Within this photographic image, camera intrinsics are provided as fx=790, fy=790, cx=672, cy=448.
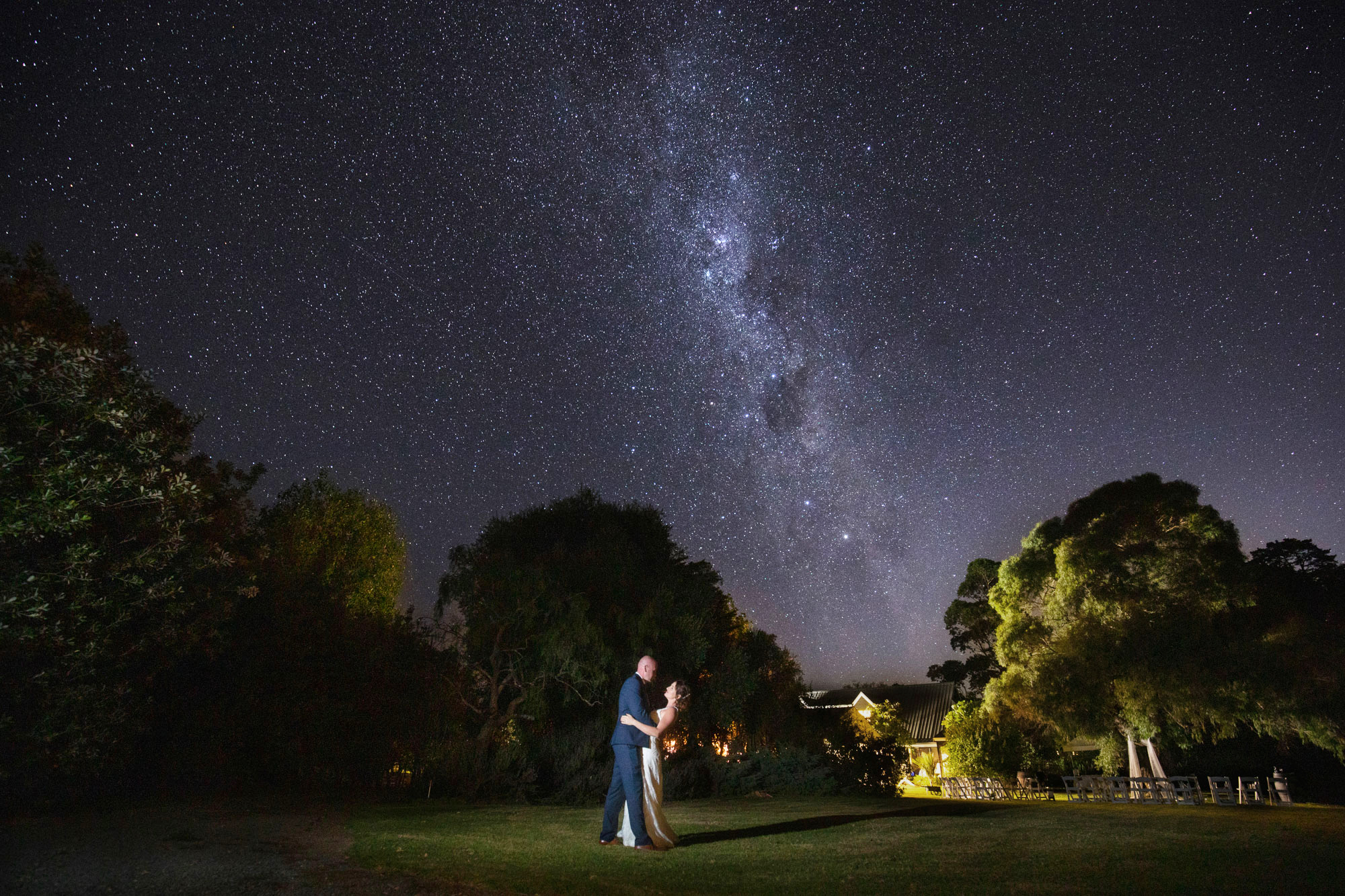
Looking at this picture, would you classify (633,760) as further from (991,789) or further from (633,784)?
(991,789)

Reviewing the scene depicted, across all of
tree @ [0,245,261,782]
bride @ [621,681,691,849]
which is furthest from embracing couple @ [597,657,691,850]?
tree @ [0,245,261,782]

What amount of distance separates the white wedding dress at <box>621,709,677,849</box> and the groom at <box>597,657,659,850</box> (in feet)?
0.16

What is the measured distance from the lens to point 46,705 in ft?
37.9

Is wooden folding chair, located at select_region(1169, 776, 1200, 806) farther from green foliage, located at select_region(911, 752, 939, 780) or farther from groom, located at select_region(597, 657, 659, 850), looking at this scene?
green foliage, located at select_region(911, 752, 939, 780)

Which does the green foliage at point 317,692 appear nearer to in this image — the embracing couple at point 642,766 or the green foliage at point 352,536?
the embracing couple at point 642,766

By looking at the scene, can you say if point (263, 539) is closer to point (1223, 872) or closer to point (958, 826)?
point (958, 826)

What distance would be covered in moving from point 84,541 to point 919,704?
69.1m

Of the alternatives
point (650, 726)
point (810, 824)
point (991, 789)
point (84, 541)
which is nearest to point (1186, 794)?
point (991, 789)

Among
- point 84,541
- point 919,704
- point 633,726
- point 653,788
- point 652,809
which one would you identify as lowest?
point 652,809

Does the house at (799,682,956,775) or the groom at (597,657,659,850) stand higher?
the house at (799,682,956,775)

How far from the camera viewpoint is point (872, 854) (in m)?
8.55

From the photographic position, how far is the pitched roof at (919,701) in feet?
212

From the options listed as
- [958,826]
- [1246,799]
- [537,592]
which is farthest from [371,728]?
[1246,799]

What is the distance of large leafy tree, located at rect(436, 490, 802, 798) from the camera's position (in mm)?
21484
